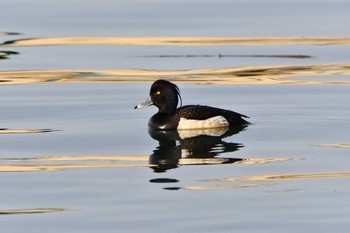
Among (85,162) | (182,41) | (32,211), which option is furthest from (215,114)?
(182,41)

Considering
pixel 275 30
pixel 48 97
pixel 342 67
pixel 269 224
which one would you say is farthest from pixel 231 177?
pixel 275 30

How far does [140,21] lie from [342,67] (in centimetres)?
547

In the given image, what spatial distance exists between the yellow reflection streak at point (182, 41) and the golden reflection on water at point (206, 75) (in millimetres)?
1869

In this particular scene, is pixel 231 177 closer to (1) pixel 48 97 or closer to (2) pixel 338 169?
(2) pixel 338 169

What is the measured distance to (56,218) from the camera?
28.1 feet

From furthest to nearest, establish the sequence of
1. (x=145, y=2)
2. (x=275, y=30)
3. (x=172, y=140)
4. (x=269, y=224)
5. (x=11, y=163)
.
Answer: (x=145, y=2), (x=275, y=30), (x=172, y=140), (x=11, y=163), (x=269, y=224)

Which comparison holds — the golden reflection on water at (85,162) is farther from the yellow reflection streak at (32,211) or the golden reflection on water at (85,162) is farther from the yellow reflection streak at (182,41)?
the yellow reflection streak at (182,41)

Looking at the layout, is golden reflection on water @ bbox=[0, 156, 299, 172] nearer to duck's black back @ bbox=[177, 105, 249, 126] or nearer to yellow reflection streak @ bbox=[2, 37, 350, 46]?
duck's black back @ bbox=[177, 105, 249, 126]

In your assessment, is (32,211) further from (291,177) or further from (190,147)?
(190,147)

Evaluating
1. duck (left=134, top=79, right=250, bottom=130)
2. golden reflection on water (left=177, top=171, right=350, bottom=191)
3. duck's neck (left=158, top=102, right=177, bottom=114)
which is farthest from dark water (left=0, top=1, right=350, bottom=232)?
duck's neck (left=158, top=102, right=177, bottom=114)

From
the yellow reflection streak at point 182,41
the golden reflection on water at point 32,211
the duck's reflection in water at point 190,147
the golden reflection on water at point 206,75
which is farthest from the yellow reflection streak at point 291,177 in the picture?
the yellow reflection streak at point 182,41

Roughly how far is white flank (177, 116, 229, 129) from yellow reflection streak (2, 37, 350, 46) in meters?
5.29

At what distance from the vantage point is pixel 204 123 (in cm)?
1342

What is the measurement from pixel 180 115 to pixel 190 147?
1.48 m
